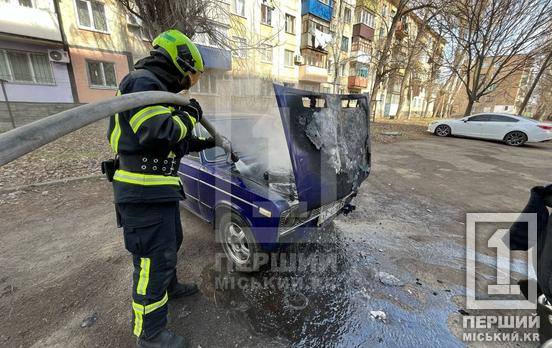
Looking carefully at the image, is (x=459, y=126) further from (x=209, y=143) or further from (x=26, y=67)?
(x=26, y=67)

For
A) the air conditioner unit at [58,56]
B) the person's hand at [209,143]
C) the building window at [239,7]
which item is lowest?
the person's hand at [209,143]

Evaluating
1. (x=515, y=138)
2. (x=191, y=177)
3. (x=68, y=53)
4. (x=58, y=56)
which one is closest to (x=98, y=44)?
(x=68, y=53)

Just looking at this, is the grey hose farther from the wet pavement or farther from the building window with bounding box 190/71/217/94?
the building window with bounding box 190/71/217/94

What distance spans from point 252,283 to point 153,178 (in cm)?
151

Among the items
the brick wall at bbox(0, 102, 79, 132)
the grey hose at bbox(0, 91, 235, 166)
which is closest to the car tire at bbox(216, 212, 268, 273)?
the grey hose at bbox(0, 91, 235, 166)

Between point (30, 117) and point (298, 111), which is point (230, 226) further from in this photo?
point (30, 117)

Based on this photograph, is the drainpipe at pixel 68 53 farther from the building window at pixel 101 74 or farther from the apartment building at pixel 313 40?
the apartment building at pixel 313 40

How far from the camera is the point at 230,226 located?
2.69 meters

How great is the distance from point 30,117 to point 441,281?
14.4 m

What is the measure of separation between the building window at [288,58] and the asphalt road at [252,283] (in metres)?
17.7

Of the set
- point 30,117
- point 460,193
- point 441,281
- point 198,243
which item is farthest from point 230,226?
point 30,117

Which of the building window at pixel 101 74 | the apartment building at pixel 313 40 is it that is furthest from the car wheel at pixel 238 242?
the apartment building at pixel 313 40

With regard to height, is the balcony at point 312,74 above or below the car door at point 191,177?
above

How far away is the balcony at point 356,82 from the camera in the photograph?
23078 millimetres
